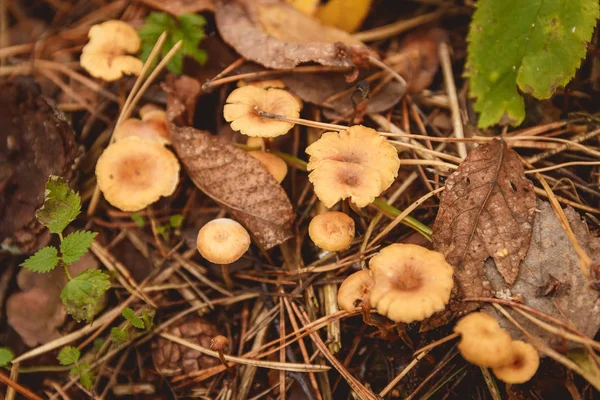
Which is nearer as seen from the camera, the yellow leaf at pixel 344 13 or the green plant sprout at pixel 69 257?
the green plant sprout at pixel 69 257

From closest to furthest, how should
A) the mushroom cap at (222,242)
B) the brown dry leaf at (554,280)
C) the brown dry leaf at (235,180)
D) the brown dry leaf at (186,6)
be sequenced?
the brown dry leaf at (554,280)
the mushroom cap at (222,242)
the brown dry leaf at (235,180)
the brown dry leaf at (186,6)

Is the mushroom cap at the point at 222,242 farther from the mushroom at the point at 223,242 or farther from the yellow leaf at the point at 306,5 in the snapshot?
the yellow leaf at the point at 306,5

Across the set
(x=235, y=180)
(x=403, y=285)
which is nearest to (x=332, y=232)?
(x=403, y=285)

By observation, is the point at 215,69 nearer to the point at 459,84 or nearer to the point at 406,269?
the point at 459,84

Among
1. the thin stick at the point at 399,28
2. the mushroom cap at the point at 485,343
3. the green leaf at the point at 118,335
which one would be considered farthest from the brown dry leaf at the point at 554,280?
the green leaf at the point at 118,335

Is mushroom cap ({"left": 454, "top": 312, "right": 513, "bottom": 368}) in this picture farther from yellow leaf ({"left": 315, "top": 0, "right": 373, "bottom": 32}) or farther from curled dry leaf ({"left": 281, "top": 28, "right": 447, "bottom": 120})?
yellow leaf ({"left": 315, "top": 0, "right": 373, "bottom": 32})

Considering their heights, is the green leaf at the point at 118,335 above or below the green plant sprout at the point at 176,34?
below

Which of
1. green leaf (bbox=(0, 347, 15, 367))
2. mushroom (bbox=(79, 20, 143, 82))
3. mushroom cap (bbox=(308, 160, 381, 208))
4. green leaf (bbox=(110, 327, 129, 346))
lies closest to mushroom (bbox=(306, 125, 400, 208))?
mushroom cap (bbox=(308, 160, 381, 208))
